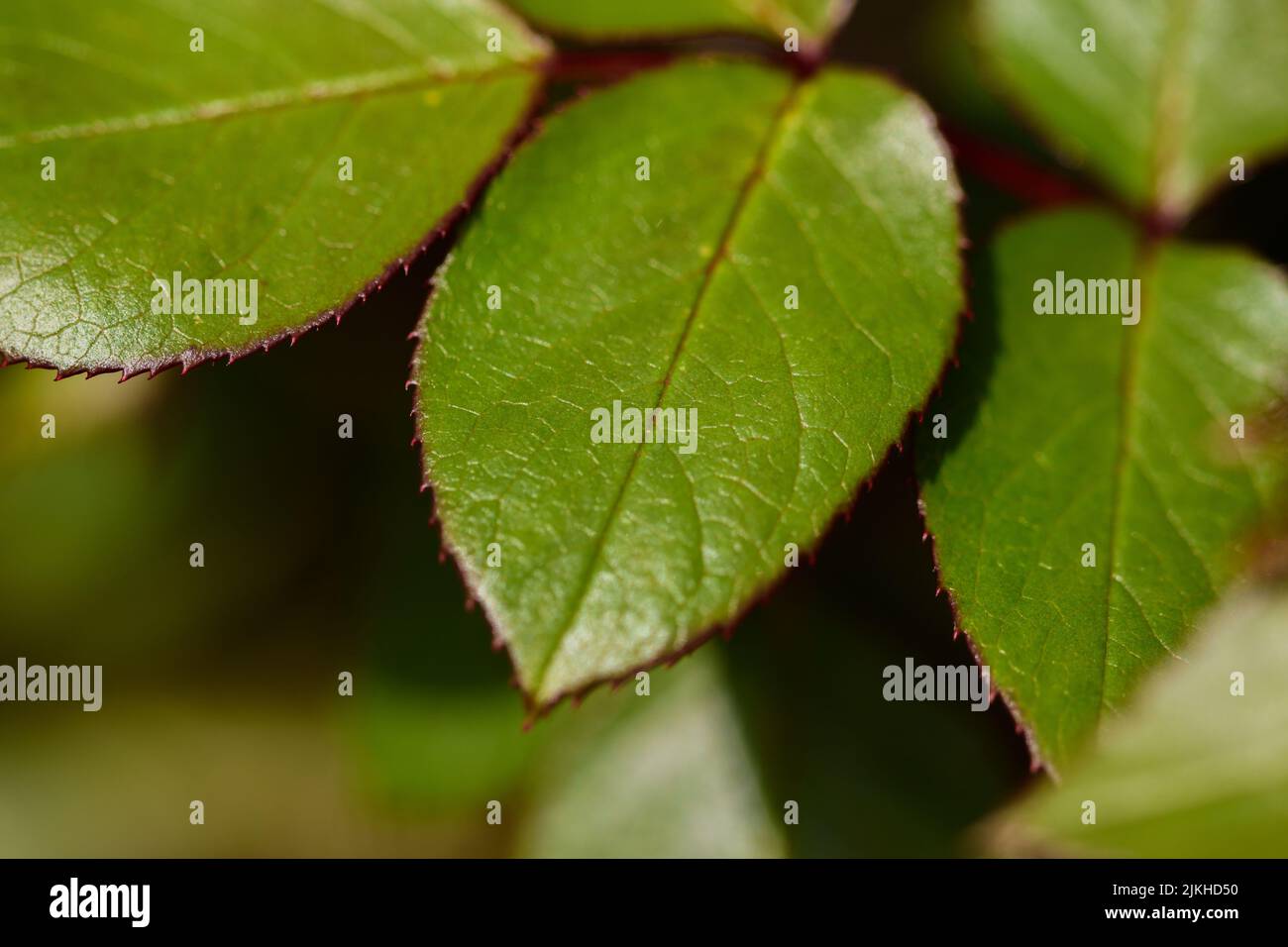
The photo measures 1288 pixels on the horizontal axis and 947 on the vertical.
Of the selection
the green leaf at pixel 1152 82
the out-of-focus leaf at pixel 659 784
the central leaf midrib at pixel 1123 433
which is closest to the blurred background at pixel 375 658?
the out-of-focus leaf at pixel 659 784

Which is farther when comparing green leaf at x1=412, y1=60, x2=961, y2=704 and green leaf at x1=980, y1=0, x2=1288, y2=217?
green leaf at x1=980, y1=0, x2=1288, y2=217

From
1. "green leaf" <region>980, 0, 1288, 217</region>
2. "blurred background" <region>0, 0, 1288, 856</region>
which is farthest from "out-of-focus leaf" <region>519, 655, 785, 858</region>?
"green leaf" <region>980, 0, 1288, 217</region>

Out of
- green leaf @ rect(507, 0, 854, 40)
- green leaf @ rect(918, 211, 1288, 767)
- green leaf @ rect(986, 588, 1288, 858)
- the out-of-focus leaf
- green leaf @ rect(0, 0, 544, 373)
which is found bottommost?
the out-of-focus leaf

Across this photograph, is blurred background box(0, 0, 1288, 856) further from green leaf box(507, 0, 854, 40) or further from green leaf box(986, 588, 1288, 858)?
green leaf box(986, 588, 1288, 858)

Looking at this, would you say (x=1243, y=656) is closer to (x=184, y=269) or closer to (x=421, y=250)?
(x=421, y=250)
